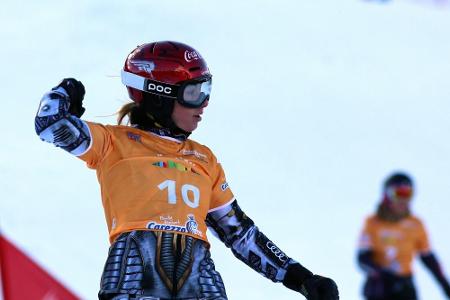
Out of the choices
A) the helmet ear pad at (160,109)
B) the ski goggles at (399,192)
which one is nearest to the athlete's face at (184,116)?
the helmet ear pad at (160,109)

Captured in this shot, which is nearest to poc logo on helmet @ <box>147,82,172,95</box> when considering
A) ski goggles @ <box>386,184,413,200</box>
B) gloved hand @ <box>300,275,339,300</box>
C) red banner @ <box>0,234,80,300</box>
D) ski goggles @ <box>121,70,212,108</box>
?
ski goggles @ <box>121,70,212,108</box>

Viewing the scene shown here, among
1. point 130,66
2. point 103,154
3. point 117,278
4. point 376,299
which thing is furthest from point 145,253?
point 376,299

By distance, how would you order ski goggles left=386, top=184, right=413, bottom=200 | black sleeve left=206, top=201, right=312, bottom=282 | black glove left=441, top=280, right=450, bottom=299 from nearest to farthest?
black sleeve left=206, top=201, right=312, bottom=282, ski goggles left=386, top=184, right=413, bottom=200, black glove left=441, top=280, right=450, bottom=299

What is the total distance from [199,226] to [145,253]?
1.38 feet

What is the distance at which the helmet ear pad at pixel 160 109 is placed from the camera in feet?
24.9

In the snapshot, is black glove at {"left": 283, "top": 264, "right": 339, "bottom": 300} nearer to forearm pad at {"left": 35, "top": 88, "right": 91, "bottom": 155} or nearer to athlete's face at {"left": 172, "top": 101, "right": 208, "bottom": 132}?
athlete's face at {"left": 172, "top": 101, "right": 208, "bottom": 132}

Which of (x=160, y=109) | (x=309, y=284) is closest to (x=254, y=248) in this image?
(x=309, y=284)

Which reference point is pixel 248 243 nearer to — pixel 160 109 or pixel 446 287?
pixel 160 109

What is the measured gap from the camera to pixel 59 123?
6867mm

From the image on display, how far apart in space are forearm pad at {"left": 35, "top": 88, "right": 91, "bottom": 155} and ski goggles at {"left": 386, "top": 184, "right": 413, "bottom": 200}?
4.66 metres

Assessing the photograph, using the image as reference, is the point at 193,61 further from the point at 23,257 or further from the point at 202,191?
the point at 23,257

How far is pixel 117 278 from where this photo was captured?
22.6 feet

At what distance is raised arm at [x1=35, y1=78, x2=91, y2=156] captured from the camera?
22.5ft

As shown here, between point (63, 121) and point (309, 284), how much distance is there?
172 cm
